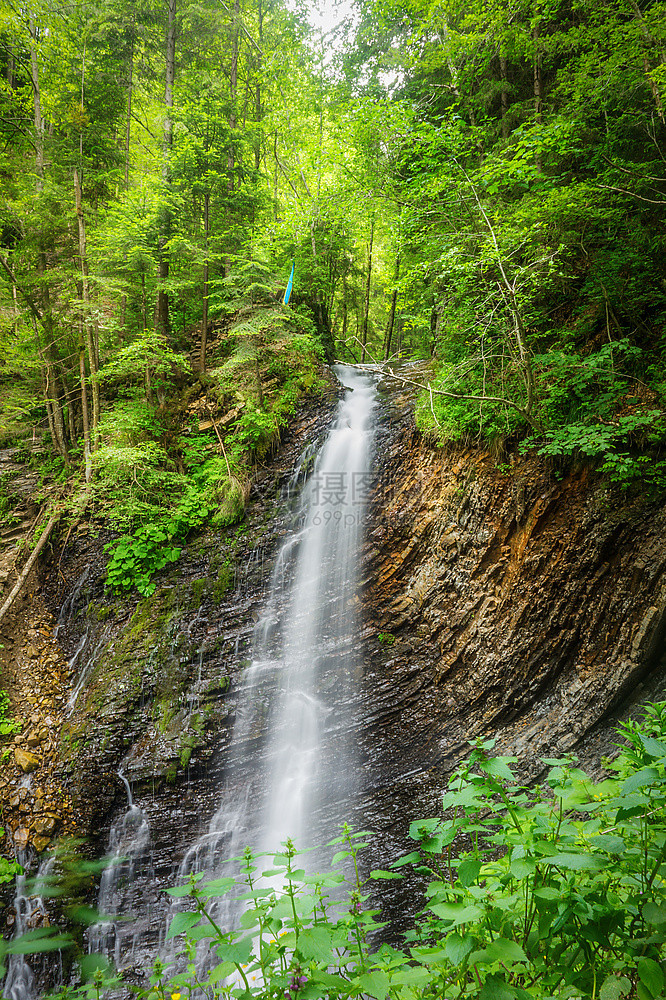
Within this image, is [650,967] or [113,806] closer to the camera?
[650,967]

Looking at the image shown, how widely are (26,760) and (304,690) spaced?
147 inches

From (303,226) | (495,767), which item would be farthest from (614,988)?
(303,226)

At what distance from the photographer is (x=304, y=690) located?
601 centimetres

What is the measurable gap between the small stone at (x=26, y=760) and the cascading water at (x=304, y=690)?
240 centimetres

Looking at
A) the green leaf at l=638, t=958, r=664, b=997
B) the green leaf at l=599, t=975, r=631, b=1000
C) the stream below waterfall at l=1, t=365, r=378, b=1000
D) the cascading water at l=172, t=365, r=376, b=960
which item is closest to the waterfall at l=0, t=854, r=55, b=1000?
the stream below waterfall at l=1, t=365, r=378, b=1000

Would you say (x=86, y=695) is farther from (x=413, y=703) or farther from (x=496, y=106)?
(x=496, y=106)

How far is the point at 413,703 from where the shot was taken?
533cm

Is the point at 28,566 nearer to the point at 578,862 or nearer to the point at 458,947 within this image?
the point at 458,947

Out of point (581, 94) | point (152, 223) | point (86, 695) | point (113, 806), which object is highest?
point (152, 223)

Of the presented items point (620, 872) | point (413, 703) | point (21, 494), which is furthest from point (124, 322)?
point (620, 872)

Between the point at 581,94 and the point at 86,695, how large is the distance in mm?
9795

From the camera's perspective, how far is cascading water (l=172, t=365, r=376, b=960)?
201 inches

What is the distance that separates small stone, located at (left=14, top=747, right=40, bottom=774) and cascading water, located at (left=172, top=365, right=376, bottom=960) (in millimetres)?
2395

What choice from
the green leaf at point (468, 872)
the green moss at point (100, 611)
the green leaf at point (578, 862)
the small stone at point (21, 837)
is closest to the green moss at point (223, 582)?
the green moss at point (100, 611)
